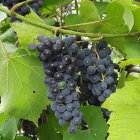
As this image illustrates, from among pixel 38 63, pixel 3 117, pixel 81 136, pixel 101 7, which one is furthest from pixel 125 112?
pixel 3 117

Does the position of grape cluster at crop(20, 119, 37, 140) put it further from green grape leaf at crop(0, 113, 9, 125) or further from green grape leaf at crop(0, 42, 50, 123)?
green grape leaf at crop(0, 42, 50, 123)

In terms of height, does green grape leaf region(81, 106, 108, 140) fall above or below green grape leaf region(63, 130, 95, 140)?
Answer: above

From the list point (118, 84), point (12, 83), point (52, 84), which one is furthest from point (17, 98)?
point (118, 84)

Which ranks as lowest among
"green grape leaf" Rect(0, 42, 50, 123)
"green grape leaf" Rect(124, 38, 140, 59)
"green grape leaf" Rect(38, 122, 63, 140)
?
"green grape leaf" Rect(38, 122, 63, 140)

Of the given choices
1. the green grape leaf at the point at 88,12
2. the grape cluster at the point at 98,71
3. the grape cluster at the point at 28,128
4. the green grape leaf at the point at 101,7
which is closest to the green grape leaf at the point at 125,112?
the grape cluster at the point at 98,71

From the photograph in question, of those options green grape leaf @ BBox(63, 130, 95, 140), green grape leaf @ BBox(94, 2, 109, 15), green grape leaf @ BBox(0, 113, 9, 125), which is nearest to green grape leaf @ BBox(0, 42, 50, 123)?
green grape leaf @ BBox(63, 130, 95, 140)

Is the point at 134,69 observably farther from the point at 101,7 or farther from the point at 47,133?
the point at 47,133

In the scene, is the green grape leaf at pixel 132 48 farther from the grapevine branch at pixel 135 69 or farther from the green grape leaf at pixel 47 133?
the green grape leaf at pixel 47 133

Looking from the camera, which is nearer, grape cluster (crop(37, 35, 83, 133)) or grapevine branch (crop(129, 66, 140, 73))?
grape cluster (crop(37, 35, 83, 133))
